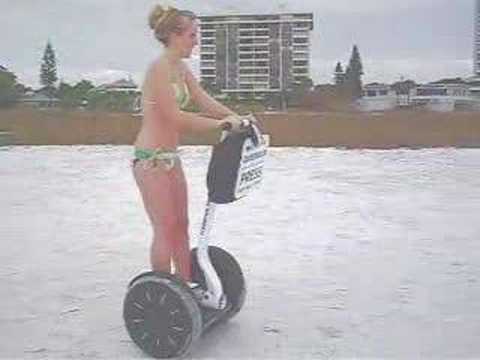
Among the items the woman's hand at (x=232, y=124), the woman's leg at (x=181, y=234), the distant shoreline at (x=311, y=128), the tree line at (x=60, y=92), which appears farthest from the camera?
the tree line at (x=60, y=92)

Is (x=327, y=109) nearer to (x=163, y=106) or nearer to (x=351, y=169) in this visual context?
(x=351, y=169)

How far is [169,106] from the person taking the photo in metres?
2.69

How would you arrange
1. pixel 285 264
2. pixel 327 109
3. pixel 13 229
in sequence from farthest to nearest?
1. pixel 327 109
2. pixel 13 229
3. pixel 285 264

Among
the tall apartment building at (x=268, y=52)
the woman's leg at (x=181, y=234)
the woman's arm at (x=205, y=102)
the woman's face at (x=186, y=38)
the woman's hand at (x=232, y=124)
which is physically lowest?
the woman's leg at (x=181, y=234)

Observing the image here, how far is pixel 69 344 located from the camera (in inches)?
114

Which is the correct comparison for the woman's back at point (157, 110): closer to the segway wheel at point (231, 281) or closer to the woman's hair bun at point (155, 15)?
the woman's hair bun at point (155, 15)

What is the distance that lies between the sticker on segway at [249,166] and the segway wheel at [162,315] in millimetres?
430

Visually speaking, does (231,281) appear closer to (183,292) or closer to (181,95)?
(183,292)

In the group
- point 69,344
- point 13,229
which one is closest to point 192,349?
point 69,344

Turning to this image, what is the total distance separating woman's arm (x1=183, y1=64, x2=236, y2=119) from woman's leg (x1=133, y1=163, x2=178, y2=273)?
35 centimetres

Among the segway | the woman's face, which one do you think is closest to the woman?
the woman's face

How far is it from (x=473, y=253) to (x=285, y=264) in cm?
121

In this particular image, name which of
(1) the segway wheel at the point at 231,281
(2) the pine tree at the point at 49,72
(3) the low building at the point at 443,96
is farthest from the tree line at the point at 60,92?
(1) the segway wheel at the point at 231,281

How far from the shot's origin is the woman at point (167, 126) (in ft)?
8.84
